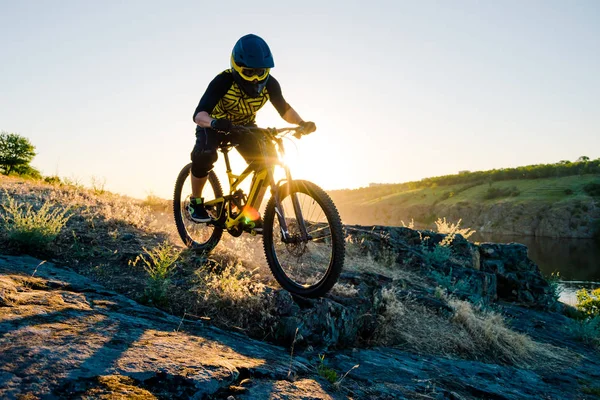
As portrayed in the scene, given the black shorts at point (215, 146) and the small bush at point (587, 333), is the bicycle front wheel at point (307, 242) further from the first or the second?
the small bush at point (587, 333)

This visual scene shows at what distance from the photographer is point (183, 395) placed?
9.37 feet

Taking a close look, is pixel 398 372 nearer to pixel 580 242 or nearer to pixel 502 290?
pixel 502 290

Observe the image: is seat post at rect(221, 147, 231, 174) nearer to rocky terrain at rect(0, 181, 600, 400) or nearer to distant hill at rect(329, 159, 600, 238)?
rocky terrain at rect(0, 181, 600, 400)

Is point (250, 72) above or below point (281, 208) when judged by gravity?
above

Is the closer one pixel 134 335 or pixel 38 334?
pixel 38 334

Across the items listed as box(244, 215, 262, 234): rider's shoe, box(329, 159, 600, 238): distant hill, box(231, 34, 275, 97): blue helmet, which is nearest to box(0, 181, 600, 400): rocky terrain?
box(244, 215, 262, 234): rider's shoe

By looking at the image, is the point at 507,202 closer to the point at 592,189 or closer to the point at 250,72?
the point at 592,189

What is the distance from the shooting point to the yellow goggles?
531 cm

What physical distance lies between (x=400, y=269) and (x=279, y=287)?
569cm

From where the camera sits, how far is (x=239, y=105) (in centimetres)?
577

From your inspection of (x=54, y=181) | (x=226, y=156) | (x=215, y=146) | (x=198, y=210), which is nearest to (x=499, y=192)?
(x=54, y=181)

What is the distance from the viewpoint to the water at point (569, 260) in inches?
1654

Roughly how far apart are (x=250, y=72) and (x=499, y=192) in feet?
408

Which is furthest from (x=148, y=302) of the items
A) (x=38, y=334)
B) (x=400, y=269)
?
(x=400, y=269)
